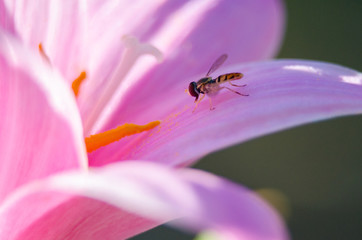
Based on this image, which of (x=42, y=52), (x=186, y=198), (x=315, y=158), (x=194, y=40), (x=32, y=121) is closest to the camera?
(x=186, y=198)

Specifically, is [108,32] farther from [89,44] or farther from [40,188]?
[40,188]

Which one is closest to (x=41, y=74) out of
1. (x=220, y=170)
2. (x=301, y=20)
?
(x=220, y=170)

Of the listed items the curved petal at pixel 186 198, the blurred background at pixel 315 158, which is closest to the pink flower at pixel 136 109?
the curved petal at pixel 186 198

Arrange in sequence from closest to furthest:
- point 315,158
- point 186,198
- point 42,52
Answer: point 186,198
point 42,52
point 315,158

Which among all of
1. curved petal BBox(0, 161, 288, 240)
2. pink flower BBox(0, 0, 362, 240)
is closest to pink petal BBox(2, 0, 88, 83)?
pink flower BBox(0, 0, 362, 240)

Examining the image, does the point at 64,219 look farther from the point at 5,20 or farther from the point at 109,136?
the point at 5,20

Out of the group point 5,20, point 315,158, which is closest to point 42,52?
point 5,20
